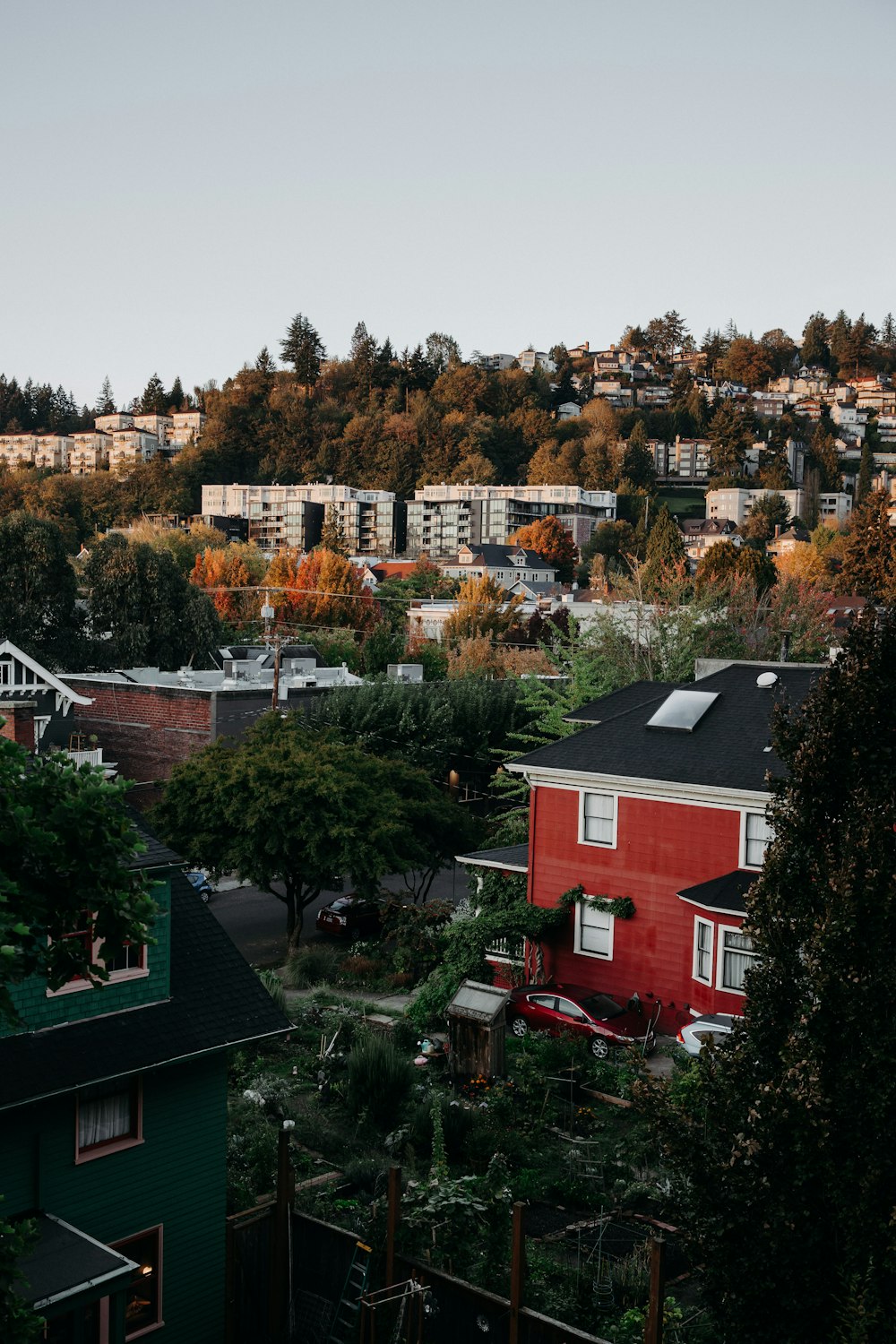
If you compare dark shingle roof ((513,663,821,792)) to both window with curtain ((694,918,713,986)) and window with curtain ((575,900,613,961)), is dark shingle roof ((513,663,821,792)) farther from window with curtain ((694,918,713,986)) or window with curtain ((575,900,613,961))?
window with curtain ((575,900,613,961))

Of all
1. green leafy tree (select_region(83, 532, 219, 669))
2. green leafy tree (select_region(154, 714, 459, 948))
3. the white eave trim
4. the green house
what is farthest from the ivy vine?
green leafy tree (select_region(83, 532, 219, 669))

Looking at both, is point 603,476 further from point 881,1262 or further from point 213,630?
point 881,1262

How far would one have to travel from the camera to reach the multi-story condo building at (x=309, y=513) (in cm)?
17988

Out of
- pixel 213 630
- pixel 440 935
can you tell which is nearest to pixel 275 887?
pixel 440 935

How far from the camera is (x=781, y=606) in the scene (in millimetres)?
54656

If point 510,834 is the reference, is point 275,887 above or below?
below

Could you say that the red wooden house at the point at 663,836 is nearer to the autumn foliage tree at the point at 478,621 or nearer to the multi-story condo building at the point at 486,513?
the autumn foliage tree at the point at 478,621

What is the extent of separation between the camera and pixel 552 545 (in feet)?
523

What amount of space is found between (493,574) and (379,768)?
11474cm

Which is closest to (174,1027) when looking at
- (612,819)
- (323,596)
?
(612,819)

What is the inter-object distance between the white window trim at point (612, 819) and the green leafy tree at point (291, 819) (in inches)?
215

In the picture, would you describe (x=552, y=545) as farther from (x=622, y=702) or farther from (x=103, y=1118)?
(x=103, y=1118)

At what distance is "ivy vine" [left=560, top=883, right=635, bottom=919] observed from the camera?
80.5 feet

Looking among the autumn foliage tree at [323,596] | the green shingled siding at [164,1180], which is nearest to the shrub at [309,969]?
the green shingled siding at [164,1180]
